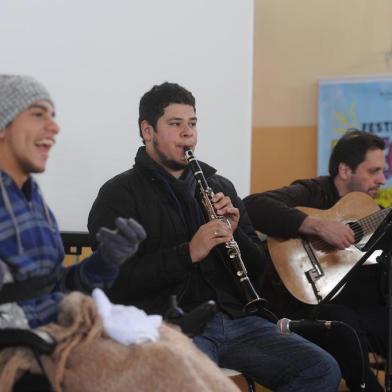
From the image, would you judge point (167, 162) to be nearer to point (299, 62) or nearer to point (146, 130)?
point (146, 130)

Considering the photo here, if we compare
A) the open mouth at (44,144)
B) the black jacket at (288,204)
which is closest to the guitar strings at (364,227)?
the black jacket at (288,204)

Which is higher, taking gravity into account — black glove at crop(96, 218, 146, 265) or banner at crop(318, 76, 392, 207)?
banner at crop(318, 76, 392, 207)

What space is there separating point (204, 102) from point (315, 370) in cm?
140

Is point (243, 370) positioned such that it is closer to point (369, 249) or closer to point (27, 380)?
point (369, 249)

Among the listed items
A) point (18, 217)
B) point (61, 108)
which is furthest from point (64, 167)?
point (18, 217)

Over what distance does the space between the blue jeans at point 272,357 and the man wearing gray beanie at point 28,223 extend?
76cm

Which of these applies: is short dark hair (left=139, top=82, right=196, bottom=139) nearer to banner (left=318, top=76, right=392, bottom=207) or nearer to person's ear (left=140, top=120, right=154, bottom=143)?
person's ear (left=140, top=120, right=154, bottom=143)

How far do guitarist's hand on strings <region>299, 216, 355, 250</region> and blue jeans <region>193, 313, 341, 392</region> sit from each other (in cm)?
64

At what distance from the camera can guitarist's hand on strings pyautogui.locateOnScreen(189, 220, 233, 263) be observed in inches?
97.1

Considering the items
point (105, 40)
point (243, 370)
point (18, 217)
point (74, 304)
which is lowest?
point (243, 370)

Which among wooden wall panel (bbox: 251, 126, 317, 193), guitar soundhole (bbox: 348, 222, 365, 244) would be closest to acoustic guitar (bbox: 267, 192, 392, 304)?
guitar soundhole (bbox: 348, 222, 365, 244)

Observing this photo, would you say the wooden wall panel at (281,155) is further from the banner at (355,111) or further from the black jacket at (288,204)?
the black jacket at (288,204)

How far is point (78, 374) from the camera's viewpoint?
1.68m

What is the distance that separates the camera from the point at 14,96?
1.84 meters
